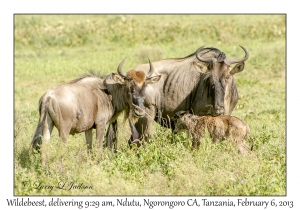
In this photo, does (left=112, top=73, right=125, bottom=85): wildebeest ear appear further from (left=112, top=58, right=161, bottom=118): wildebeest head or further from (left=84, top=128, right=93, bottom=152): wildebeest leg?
(left=84, top=128, right=93, bottom=152): wildebeest leg

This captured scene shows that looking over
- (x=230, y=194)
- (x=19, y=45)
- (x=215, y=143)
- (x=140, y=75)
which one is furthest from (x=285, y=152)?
(x=19, y=45)

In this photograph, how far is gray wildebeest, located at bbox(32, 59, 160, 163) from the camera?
866 centimetres

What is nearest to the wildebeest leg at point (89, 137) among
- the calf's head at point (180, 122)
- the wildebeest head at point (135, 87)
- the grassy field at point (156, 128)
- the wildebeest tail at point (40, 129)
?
the grassy field at point (156, 128)

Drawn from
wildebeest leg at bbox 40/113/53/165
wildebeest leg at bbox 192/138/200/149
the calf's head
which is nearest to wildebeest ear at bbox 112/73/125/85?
the calf's head

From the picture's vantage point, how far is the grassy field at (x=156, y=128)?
25.4 feet

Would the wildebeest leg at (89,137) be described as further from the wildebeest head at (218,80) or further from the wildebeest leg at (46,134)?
the wildebeest head at (218,80)

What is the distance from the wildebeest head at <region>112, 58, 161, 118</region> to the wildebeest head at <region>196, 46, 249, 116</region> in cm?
101

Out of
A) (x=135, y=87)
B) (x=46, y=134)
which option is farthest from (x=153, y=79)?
(x=46, y=134)

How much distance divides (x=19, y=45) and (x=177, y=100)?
18491 millimetres

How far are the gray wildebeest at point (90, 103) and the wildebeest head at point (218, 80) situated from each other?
2.87 feet

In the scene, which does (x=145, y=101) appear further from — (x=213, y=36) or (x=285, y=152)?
(x=213, y=36)

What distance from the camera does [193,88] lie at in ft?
32.7

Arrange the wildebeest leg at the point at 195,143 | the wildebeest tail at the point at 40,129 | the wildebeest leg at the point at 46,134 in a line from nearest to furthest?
1. the wildebeest leg at the point at 46,134
2. the wildebeest tail at the point at 40,129
3. the wildebeest leg at the point at 195,143

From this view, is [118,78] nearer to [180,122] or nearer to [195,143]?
[180,122]
